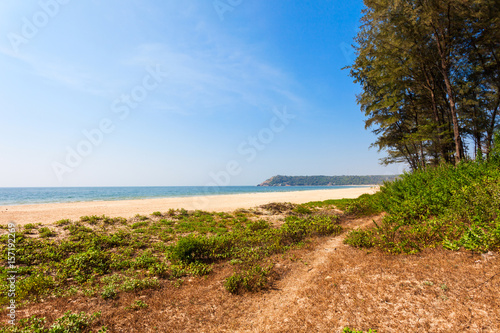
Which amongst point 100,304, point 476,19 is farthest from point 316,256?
point 476,19

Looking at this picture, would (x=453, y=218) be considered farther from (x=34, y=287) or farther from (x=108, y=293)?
(x=34, y=287)

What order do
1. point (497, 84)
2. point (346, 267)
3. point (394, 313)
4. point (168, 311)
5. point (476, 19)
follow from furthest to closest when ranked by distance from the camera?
point (497, 84) < point (476, 19) < point (346, 267) < point (168, 311) < point (394, 313)

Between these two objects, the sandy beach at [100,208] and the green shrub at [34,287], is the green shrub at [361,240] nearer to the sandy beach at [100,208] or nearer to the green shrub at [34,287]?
the green shrub at [34,287]

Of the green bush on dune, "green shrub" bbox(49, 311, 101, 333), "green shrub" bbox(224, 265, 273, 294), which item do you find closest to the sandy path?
"green shrub" bbox(224, 265, 273, 294)

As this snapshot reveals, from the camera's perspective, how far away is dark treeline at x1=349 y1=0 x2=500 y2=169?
11.6m

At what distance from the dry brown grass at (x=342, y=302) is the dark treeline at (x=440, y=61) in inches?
398

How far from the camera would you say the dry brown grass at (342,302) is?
9.91 feet

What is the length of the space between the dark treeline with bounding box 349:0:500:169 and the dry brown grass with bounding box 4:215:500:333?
10.1 metres

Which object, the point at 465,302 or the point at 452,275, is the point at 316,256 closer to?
the point at 452,275

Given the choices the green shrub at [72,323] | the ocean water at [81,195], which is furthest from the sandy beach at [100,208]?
the ocean water at [81,195]

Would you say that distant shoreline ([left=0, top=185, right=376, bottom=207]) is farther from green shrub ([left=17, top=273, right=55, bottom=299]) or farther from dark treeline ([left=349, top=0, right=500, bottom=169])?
dark treeline ([left=349, top=0, right=500, bottom=169])

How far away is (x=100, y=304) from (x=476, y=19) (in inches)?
814

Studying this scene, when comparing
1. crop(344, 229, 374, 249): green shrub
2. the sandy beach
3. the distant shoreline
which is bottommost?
the distant shoreline

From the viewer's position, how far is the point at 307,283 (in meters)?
4.84
